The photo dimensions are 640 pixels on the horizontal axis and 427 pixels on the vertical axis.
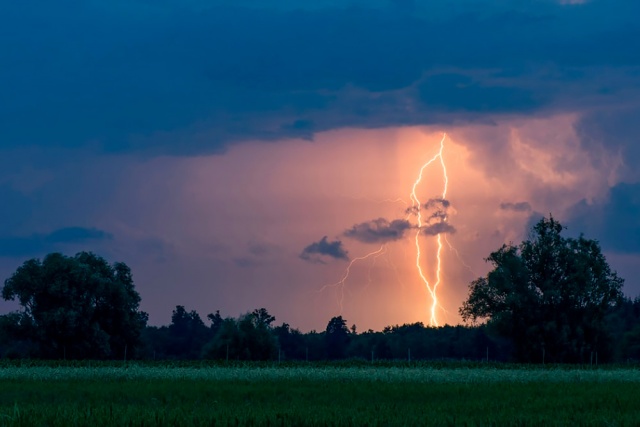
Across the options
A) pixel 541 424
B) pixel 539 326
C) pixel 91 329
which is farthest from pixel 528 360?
pixel 541 424

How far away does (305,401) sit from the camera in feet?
89.5

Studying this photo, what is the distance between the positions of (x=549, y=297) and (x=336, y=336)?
92.8 metres

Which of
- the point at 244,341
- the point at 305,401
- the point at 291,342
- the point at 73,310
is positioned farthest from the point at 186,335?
the point at 305,401

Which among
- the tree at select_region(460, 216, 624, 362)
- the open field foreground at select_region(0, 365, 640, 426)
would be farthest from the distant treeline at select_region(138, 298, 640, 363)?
the open field foreground at select_region(0, 365, 640, 426)

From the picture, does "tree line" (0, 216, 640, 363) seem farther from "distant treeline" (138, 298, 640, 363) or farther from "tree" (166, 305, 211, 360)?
"tree" (166, 305, 211, 360)

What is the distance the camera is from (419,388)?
108ft

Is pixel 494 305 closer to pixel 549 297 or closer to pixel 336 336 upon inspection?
pixel 549 297

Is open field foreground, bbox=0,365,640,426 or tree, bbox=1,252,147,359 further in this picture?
tree, bbox=1,252,147,359

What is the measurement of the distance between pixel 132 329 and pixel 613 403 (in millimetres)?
69018

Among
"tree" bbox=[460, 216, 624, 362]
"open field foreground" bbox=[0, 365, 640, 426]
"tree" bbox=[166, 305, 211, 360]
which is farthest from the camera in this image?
"tree" bbox=[166, 305, 211, 360]

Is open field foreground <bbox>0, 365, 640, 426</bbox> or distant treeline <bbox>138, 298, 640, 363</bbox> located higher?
distant treeline <bbox>138, 298, 640, 363</bbox>

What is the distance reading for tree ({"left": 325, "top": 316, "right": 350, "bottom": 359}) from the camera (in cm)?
16662

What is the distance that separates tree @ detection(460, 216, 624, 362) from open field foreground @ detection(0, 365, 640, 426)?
3787 centimetres

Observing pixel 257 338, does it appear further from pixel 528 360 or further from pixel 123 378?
pixel 123 378
